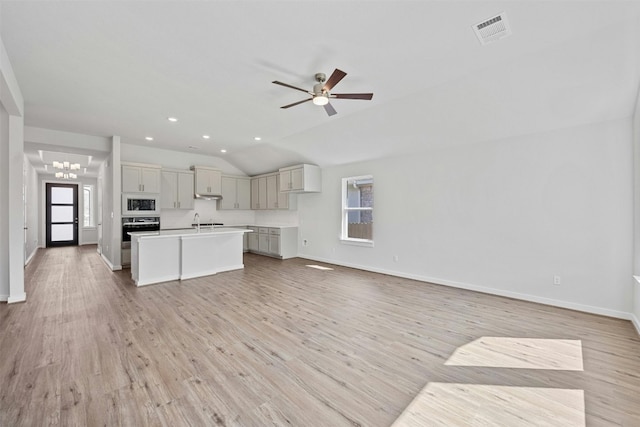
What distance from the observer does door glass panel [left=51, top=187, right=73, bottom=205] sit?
400 inches

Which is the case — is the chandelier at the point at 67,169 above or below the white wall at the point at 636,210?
above

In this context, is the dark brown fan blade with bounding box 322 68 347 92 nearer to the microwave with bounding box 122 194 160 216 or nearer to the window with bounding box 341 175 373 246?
the window with bounding box 341 175 373 246

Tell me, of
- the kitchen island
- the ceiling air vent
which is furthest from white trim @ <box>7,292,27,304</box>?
the ceiling air vent

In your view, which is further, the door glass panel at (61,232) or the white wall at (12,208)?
the door glass panel at (61,232)

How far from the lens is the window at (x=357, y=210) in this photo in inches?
246

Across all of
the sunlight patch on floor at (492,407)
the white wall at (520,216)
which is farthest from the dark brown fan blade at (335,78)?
the white wall at (520,216)

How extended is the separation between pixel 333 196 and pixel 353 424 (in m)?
5.46

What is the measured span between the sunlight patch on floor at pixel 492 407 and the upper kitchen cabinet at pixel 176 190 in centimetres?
708

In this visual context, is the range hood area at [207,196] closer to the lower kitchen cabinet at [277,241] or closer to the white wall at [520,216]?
the lower kitchen cabinet at [277,241]

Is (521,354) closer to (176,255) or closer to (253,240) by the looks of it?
(176,255)

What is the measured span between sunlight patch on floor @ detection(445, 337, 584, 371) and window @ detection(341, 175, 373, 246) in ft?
11.3

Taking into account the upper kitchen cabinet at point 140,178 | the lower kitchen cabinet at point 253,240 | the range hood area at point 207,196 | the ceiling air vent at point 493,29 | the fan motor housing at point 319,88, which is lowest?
the lower kitchen cabinet at point 253,240

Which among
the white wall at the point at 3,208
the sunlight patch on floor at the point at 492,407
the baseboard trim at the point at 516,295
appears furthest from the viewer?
the white wall at the point at 3,208

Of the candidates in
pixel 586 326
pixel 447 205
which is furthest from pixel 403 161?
pixel 586 326
